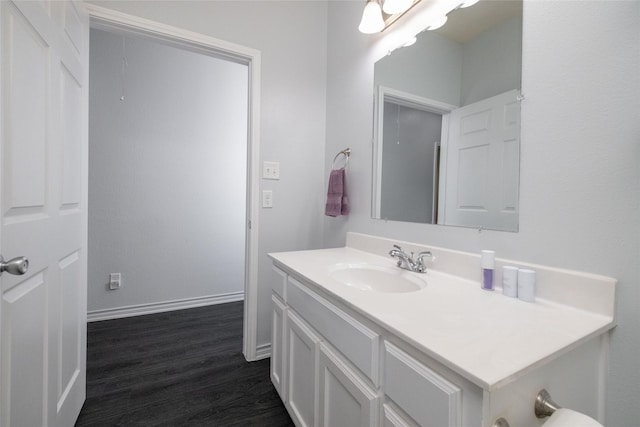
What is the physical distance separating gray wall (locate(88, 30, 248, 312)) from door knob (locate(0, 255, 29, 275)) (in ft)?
6.33

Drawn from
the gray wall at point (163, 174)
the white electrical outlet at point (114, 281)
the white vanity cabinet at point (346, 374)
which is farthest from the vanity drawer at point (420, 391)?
the white electrical outlet at point (114, 281)

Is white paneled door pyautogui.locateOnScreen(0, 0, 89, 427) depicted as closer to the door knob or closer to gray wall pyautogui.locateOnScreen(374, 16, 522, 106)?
the door knob

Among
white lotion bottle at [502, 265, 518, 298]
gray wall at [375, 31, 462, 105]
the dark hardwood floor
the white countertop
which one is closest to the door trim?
the dark hardwood floor

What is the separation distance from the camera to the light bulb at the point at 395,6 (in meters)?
1.27

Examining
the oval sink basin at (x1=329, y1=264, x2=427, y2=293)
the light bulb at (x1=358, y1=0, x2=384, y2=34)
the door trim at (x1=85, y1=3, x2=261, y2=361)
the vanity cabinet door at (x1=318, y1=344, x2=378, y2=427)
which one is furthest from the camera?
the door trim at (x1=85, y1=3, x2=261, y2=361)

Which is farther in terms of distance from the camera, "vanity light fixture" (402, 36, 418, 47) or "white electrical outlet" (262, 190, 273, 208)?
"white electrical outlet" (262, 190, 273, 208)

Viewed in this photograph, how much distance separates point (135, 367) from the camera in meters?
1.71

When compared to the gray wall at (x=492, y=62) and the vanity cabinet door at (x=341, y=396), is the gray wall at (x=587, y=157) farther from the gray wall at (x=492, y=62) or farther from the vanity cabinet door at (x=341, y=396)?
the vanity cabinet door at (x=341, y=396)

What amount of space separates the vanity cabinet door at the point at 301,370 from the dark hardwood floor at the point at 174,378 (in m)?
0.27

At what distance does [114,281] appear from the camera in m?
2.36

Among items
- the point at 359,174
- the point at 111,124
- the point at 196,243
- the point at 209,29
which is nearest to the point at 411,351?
the point at 359,174

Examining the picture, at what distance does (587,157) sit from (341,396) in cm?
100

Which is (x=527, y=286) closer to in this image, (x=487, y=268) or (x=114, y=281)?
(x=487, y=268)

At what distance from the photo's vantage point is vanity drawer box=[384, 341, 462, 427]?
1.67 ft
